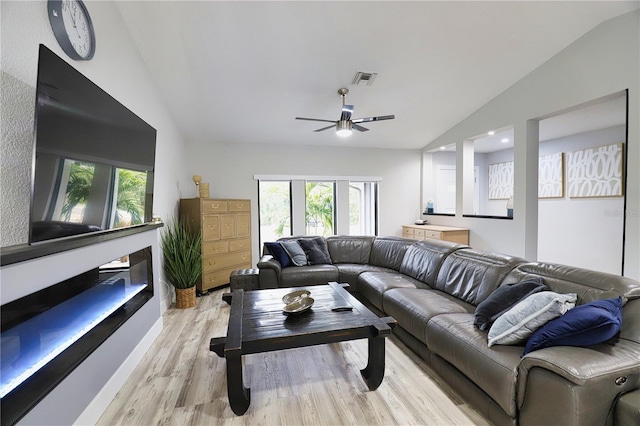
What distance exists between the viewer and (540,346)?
1504mm

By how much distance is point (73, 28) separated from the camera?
1908mm

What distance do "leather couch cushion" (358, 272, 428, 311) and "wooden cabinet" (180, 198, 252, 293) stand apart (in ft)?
7.28

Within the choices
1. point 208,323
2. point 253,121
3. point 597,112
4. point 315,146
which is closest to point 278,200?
point 315,146

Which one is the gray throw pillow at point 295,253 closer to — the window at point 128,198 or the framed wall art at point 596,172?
the window at point 128,198

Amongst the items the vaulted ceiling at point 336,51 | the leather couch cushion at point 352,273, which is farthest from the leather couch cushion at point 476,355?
the vaulted ceiling at point 336,51

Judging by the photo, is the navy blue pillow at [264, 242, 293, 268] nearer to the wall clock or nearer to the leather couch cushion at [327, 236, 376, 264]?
the leather couch cushion at [327, 236, 376, 264]

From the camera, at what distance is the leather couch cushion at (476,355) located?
1.49 m

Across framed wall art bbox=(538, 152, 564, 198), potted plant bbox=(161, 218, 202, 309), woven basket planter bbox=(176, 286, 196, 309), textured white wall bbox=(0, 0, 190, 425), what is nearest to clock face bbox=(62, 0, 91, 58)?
textured white wall bbox=(0, 0, 190, 425)

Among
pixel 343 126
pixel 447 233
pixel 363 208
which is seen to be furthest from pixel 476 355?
pixel 363 208

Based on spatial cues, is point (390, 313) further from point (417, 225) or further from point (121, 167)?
point (417, 225)

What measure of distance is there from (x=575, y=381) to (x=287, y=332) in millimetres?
1456

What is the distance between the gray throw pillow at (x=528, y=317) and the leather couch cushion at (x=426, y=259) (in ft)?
4.49

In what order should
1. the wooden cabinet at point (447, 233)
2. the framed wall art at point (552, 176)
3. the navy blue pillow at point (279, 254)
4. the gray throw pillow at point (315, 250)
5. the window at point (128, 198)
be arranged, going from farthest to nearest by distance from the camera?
the framed wall art at point (552, 176)
the wooden cabinet at point (447, 233)
the gray throw pillow at point (315, 250)
the navy blue pillow at point (279, 254)
the window at point (128, 198)

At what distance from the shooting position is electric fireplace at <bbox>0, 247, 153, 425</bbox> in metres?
1.23
